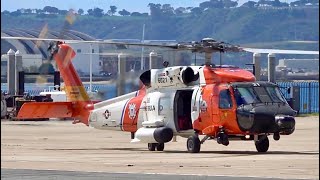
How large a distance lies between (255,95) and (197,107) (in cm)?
192

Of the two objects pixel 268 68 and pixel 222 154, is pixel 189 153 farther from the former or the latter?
pixel 268 68

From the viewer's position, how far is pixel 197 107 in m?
26.7

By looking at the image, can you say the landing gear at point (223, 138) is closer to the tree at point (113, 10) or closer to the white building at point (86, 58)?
the tree at point (113, 10)

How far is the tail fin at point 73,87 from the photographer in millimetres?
30403

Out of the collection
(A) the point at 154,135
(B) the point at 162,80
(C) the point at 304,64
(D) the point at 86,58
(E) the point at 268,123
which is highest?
(D) the point at 86,58

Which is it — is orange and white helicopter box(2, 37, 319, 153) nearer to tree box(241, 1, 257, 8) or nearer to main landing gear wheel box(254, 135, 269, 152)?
main landing gear wheel box(254, 135, 269, 152)

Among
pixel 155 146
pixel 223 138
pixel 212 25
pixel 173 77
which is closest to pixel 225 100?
pixel 223 138

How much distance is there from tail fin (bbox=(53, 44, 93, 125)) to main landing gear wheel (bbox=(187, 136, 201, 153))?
16.5ft

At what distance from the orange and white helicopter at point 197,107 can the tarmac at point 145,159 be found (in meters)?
0.52

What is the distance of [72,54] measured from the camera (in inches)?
1225

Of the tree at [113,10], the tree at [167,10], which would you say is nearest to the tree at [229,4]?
the tree at [167,10]

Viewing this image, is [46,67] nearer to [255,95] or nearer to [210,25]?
[210,25]

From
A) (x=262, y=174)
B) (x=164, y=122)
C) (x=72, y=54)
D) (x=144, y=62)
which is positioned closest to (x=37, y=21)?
(x=72, y=54)

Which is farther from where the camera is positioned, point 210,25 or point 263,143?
point 210,25
